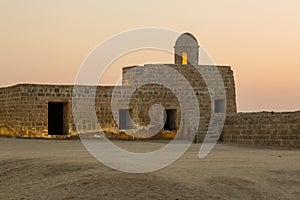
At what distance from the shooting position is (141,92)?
22484 millimetres

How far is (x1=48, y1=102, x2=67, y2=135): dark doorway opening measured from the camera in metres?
21.7

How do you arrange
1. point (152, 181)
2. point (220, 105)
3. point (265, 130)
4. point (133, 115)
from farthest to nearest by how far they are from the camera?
point (220, 105)
point (133, 115)
point (265, 130)
point (152, 181)

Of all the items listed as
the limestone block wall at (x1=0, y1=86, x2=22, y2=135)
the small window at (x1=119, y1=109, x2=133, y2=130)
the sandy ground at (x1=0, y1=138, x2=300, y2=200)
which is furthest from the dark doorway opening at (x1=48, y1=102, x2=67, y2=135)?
the sandy ground at (x1=0, y1=138, x2=300, y2=200)

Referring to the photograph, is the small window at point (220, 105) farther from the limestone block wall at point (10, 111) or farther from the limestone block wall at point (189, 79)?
the limestone block wall at point (10, 111)

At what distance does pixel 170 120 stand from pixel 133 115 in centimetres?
247

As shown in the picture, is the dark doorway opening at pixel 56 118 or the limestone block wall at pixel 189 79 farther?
the limestone block wall at pixel 189 79

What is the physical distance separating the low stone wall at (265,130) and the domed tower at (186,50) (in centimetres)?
867

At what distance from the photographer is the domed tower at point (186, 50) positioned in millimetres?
27906

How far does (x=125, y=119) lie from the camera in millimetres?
22797

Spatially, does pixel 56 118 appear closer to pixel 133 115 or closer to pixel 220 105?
pixel 133 115

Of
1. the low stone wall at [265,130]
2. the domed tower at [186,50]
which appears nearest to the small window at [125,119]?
the low stone wall at [265,130]

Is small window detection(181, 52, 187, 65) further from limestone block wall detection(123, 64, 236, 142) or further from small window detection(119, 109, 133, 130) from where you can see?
small window detection(119, 109, 133, 130)

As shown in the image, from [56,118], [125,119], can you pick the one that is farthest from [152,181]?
[56,118]

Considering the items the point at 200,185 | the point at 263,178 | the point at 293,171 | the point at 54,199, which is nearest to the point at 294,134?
the point at 293,171
